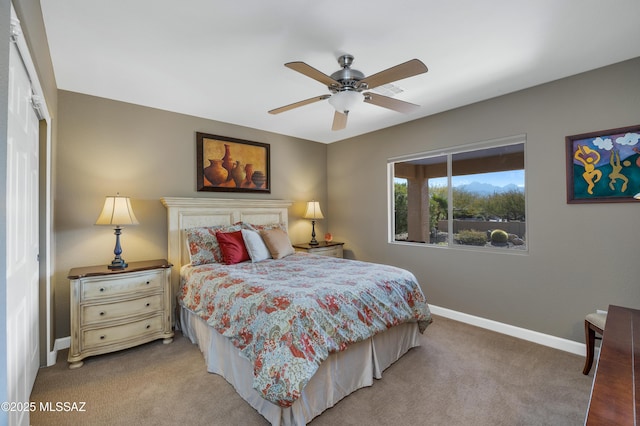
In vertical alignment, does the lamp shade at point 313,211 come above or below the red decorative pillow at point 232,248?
above

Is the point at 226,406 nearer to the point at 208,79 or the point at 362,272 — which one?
the point at 362,272

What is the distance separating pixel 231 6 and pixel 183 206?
234 cm

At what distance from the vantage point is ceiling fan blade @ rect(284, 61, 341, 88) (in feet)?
6.05

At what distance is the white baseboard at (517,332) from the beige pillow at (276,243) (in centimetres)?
205

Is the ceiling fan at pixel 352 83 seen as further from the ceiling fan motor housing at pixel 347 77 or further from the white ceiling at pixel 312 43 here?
the white ceiling at pixel 312 43

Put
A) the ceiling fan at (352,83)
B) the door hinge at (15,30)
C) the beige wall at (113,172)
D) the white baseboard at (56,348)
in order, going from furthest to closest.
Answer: the beige wall at (113,172) < the white baseboard at (56,348) < the ceiling fan at (352,83) < the door hinge at (15,30)

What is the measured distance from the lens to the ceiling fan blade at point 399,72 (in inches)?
72.8

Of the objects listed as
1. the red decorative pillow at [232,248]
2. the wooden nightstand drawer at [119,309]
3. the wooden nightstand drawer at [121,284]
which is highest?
the red decorative pillow at [232,248]

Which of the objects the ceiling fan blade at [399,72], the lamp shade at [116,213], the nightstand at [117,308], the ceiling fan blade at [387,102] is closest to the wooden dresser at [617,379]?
the ceiling fan blade at [399,72]

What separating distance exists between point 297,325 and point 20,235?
65.7 inches

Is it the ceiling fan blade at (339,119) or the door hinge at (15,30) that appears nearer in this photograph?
the door hinge at (15,30)

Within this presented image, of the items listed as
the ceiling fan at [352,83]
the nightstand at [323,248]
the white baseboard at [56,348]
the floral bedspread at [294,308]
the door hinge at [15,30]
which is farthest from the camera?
the nightstand at [323,248]

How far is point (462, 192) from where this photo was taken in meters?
3.62

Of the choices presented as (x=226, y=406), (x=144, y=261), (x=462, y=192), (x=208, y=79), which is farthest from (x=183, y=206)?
(x=462, y=192)
